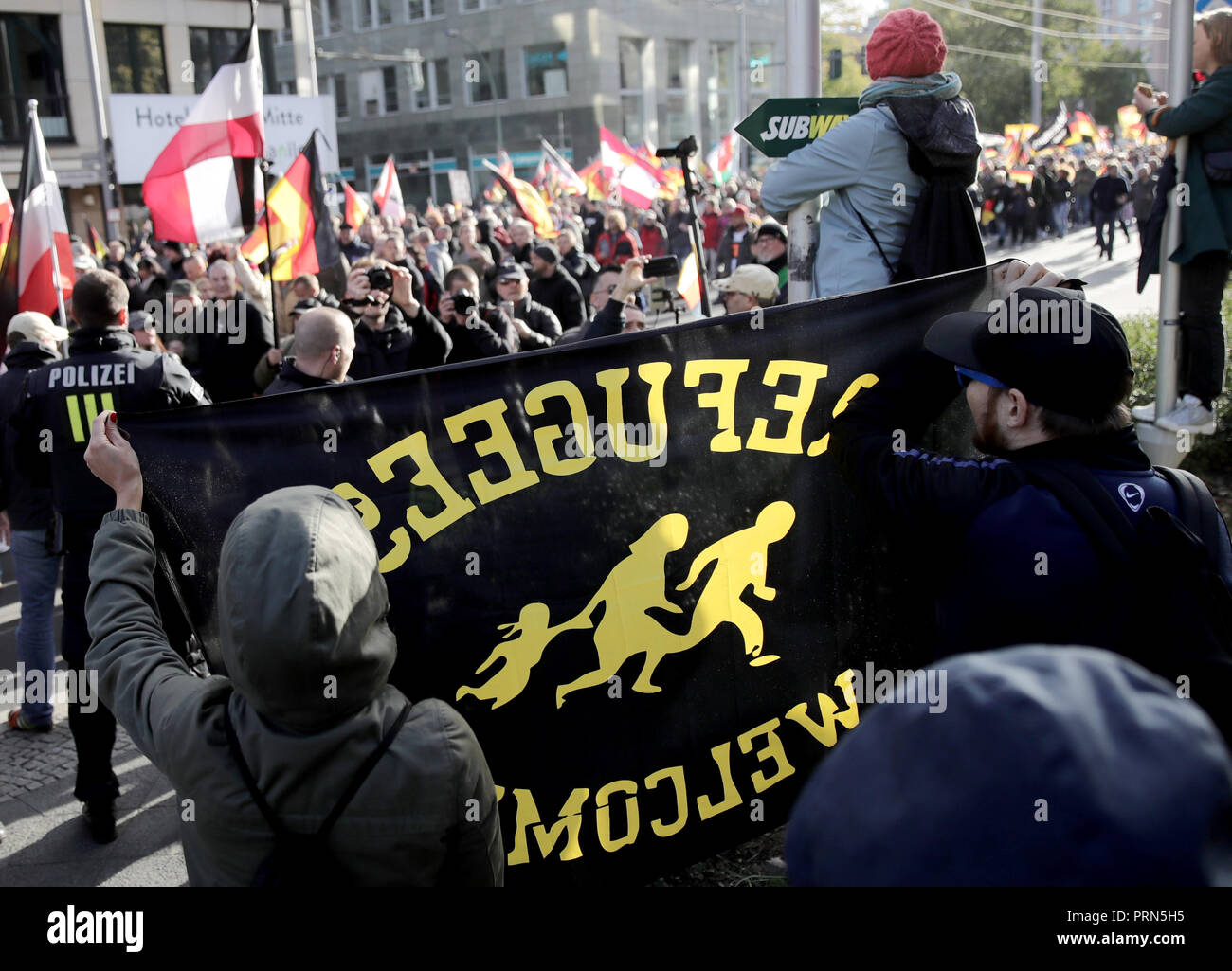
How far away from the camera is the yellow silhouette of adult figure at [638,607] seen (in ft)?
10.2

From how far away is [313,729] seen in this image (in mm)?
1815

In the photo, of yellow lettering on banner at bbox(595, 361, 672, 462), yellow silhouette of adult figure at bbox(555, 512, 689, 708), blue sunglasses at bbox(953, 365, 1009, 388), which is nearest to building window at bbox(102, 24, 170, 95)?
yellow lettering on banner at bbox(595, 361, 672, 462)

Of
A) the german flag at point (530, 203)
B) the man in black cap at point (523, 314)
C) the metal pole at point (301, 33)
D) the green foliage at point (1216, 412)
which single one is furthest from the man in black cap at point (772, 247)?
the metal pole at point (301, 33)

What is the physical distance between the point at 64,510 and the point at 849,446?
3319mm

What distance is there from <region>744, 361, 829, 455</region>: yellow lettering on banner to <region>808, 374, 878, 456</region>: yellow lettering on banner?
0.13ft

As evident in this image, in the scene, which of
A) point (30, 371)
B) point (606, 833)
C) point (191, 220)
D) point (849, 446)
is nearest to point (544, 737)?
point (606, 833)

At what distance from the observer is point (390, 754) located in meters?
1.84

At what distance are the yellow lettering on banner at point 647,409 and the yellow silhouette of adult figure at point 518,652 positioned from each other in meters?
0.47

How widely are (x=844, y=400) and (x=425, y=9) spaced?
62.9m

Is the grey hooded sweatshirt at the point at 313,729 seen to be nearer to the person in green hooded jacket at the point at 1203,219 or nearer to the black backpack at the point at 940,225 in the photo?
the black backpack at the point at 940,225

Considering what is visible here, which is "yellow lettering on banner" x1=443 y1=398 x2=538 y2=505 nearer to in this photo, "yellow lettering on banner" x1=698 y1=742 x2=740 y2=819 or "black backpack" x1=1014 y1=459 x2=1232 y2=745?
"yellow lettering on banner" x1=698 y1=742 x2=740 y2=819

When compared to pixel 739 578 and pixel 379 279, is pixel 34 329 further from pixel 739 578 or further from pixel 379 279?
pixel 739 578
